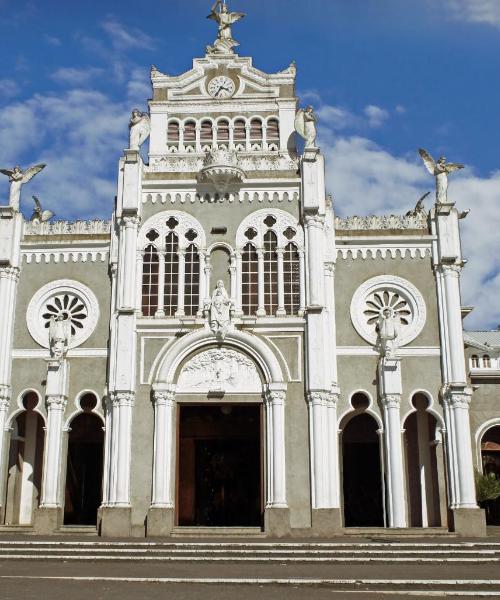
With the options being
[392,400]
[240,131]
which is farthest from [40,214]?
[392,400]

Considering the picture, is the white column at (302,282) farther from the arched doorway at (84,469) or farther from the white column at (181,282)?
the arched doorway at (84,469)

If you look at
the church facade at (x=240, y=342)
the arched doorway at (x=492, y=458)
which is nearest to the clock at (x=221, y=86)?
the church facade at (x=240, y=342)

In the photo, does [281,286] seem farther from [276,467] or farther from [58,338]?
[58,338]

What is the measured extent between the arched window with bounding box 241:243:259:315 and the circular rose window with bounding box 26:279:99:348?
6099 millimetres

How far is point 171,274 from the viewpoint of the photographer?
1272 inches

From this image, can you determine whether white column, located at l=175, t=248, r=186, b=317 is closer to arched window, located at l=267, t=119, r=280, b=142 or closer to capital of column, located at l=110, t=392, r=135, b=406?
capital of column, located at l=110, t=392, r=135, b=406

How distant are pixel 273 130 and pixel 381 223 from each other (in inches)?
279

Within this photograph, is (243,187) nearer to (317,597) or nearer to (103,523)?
(103,523)

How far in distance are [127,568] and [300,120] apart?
20752mm

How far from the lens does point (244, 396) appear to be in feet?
100

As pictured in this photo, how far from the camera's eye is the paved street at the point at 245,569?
51.6 feet

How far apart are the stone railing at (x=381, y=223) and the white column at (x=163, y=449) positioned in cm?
1009

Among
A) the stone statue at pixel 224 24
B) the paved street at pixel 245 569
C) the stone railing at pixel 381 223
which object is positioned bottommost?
the paved street at pixel 245 569

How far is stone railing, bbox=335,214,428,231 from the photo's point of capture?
33.1m
